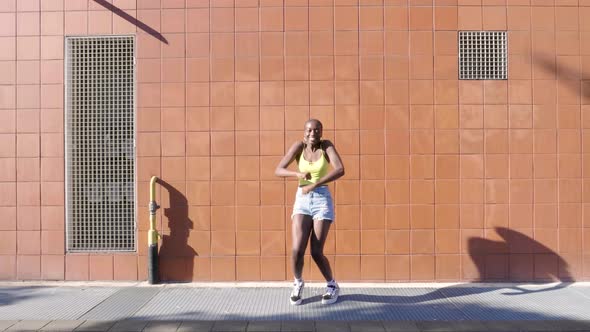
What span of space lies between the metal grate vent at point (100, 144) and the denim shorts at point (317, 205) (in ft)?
7.71

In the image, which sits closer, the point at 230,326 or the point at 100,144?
the point at 230,326

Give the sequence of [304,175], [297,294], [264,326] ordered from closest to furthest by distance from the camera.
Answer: [264,326], [304,175], [297,294]

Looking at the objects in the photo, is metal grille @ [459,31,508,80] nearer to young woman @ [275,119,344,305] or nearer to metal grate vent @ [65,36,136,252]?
young woman @ [275,119,344,305]

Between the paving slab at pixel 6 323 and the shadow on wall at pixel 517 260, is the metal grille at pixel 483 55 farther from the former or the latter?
the paving slab at pixel 6 323

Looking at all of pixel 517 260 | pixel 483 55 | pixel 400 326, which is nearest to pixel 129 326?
pixel 400 326

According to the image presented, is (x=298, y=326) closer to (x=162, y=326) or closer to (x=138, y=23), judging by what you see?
(x=162, y=326)

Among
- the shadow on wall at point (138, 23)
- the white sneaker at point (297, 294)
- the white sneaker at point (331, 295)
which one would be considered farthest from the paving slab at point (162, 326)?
the shadow on wall at point (138, 23)

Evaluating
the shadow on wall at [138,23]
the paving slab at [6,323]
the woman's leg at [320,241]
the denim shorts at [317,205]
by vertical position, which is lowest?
the paving slab at [6,323]

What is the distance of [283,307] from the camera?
16.4 ft

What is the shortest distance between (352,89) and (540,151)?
2440 mm

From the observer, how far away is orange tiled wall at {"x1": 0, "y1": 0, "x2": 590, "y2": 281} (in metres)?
5.89

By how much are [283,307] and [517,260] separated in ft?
9.86

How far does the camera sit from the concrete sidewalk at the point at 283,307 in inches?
177

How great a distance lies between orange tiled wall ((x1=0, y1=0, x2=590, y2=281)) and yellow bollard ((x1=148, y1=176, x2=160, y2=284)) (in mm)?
164
